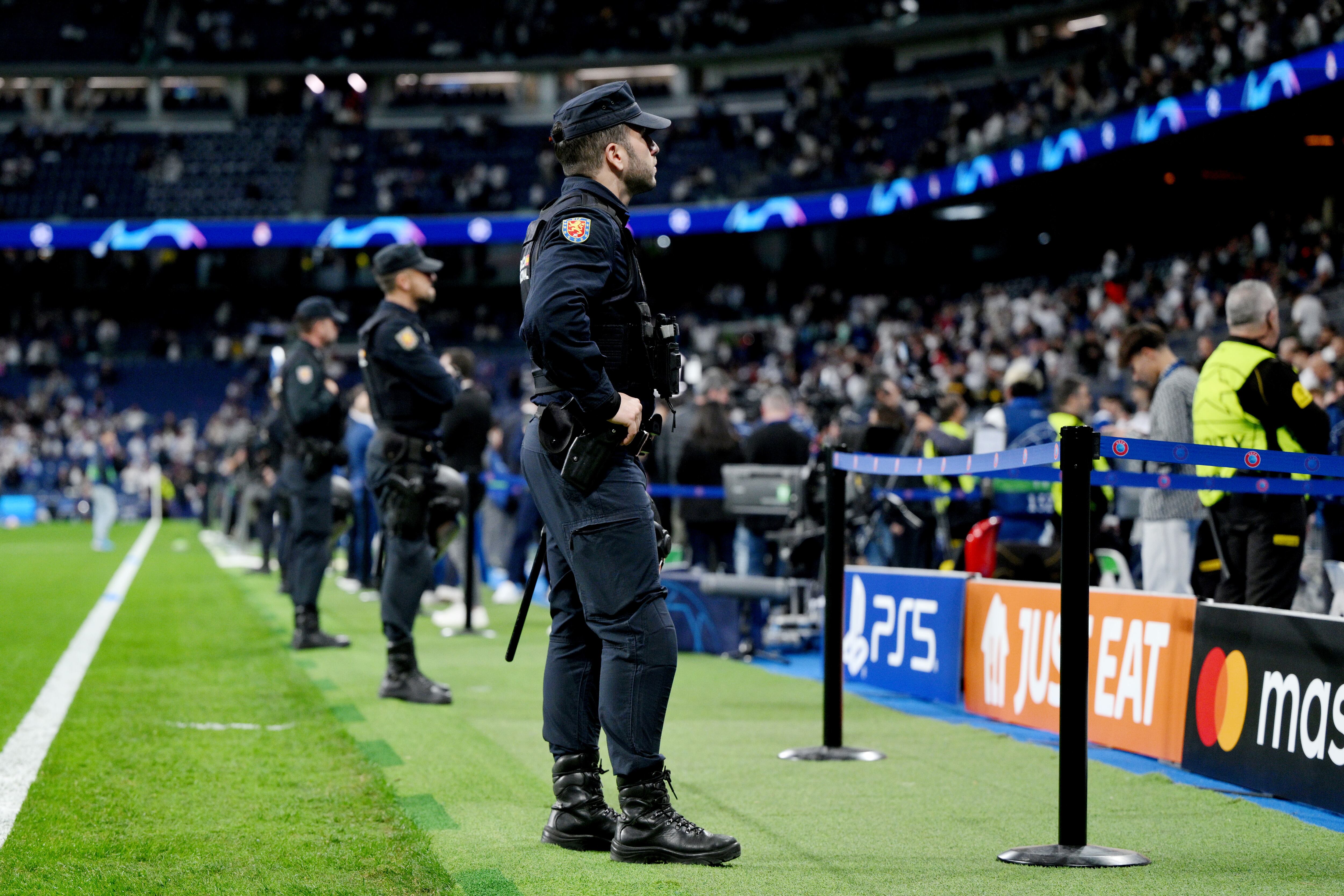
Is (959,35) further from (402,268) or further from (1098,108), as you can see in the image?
(402,268)

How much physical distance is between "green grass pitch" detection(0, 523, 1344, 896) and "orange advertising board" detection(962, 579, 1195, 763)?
288mm

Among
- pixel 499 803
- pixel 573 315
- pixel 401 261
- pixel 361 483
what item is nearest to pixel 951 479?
pixel 401 261

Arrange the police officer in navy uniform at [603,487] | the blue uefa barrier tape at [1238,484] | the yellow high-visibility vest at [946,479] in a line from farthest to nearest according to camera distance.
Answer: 1. the yellow high-visibility vest at [946,479]
2. the blue uefa barrier tape at [1238,484]
3. the police officer in navy uniform at [603,487]

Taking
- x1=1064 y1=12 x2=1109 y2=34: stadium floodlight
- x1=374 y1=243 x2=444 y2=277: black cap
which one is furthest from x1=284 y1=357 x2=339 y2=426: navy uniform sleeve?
x1=1064 y1=12 x2=1109 y2=34: stadium floodlight

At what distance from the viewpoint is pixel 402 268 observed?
6730mm

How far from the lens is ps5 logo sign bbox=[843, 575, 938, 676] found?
6.91m

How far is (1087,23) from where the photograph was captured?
3288cm

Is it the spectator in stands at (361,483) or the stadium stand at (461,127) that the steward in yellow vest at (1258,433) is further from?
the stadium stand at (461,127)

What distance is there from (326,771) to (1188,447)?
10.2ft

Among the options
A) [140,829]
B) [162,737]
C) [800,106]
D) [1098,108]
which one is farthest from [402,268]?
[800,106]

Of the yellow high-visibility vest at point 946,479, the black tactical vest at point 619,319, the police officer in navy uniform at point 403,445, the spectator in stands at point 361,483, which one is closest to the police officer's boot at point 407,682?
the police officer in navy uniform at point 403,445

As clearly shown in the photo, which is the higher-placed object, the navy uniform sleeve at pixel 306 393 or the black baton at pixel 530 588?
the navy uniform sleeve at pixel 306 393

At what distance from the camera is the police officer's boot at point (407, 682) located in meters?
6.54

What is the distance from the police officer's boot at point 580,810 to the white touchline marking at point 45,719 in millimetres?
1504
